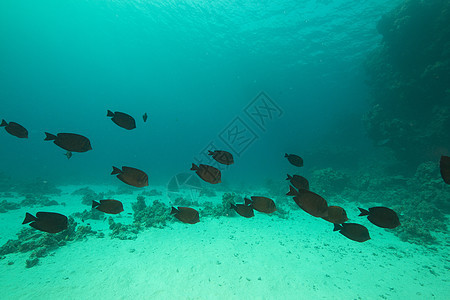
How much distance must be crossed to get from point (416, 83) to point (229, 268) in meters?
21.1

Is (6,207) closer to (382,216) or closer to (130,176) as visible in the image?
(130,176)

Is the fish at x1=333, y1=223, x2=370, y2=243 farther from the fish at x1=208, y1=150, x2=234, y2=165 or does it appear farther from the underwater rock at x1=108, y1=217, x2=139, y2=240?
the underwater rock at x1=108, y1=217, x2=139, y2=240

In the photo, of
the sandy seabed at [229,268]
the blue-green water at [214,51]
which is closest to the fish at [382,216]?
the sandy seabed at [229,268]

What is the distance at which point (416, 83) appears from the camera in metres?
15.3

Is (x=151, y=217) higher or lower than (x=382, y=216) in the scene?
lower

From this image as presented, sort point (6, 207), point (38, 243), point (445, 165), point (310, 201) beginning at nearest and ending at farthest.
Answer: point (445, 165) → point (310, 201) → point (38, 243) → point (6, 207)

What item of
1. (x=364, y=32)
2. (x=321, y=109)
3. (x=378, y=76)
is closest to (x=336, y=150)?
(x=378, y=76)

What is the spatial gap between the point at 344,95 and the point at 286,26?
124 feet

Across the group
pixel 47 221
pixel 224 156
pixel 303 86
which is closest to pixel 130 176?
pixel 47 221

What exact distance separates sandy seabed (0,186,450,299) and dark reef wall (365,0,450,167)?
34.5 ft

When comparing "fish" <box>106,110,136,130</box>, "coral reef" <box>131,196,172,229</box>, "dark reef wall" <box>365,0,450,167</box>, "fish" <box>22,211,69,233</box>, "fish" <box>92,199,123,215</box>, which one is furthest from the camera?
"dark reef wall" <box>365,0,450,167</box>

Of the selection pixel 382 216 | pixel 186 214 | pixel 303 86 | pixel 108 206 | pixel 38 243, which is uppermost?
pixel 303 86


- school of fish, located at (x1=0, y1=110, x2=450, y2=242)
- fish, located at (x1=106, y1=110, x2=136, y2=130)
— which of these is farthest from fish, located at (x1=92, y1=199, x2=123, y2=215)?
fish, located at (x1=106, y1=110, x2=136, y2=130)

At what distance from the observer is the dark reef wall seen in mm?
13875
